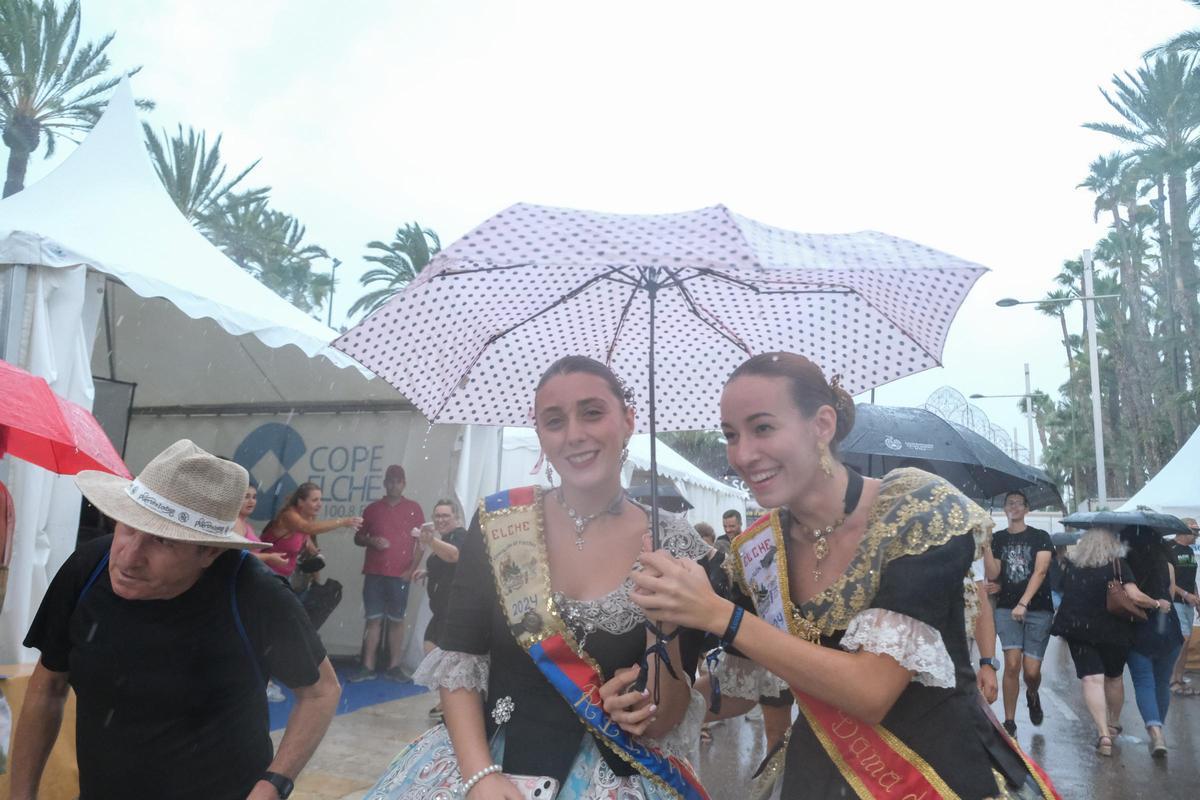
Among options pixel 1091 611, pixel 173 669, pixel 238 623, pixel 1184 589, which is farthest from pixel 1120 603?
pixel 173 669

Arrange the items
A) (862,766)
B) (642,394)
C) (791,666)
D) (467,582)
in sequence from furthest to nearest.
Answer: (642,394) < (467,582) < (862,766) < (791,666)

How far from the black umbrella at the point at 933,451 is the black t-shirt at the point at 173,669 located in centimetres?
482

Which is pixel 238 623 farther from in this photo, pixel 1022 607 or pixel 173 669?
pixel 1022 607

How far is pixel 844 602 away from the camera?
6.34 ft

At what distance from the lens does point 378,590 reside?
941 centimetres

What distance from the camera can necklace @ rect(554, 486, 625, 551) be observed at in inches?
90.4

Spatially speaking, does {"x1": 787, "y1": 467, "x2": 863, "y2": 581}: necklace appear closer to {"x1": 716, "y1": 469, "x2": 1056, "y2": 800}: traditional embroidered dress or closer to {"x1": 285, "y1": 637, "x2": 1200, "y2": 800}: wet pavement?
{"x1": 716, "y1": 469, "x2": 1056, "y2": 800}: traditional embroidered dress

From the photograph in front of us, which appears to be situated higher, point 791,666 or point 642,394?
point 642,394

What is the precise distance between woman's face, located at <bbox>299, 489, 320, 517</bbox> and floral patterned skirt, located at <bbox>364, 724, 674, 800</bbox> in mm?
6356

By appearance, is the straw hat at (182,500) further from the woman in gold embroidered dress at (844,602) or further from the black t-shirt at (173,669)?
the woman in gold embroidered dress at (844,602)

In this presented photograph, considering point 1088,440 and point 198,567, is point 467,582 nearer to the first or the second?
point 198,567

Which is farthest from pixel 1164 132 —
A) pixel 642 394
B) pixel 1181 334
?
pixel 642 394

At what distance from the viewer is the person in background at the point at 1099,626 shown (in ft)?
23.7

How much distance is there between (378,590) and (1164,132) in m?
31.4
